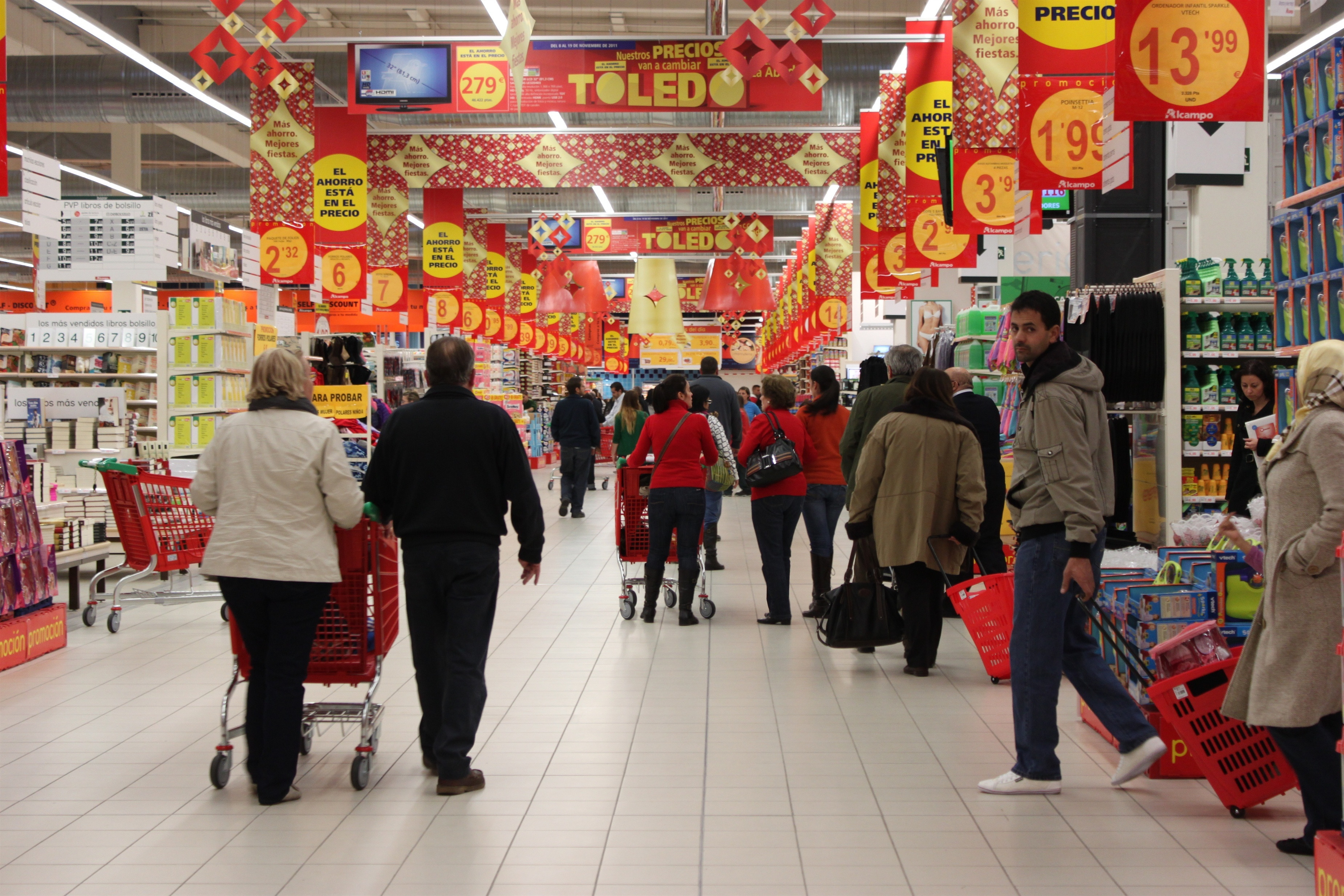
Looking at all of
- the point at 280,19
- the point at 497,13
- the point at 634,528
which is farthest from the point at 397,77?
the point at 634,528

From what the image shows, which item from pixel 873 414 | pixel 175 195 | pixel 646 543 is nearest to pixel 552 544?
pixel 646 543

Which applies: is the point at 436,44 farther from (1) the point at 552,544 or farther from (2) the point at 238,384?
(1) the point at 552,544

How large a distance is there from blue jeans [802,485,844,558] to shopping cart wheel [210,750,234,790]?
422 cm

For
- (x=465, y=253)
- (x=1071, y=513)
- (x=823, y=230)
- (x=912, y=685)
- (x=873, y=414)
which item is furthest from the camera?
(x=465, y=253)

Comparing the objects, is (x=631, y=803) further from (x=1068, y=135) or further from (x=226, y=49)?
(x=226, y=49)

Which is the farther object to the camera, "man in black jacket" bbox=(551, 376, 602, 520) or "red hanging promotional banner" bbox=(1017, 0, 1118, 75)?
"man in black jacket" bbox=(551, 376, 602, 520)

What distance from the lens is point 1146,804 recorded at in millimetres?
4133

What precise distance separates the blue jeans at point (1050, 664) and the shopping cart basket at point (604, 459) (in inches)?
559

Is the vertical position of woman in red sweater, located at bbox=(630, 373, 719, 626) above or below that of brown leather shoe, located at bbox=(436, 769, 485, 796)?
above

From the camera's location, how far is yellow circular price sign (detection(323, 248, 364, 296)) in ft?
41.1

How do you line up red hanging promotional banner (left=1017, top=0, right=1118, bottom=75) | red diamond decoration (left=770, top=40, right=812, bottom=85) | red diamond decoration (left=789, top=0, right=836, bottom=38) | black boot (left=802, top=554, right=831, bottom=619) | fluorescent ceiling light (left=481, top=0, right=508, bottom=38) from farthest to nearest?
fluorescent ceiling light (left=481, top=0, right=508, bottom=38) → black boot (left=802, top=554, right=831, bottom=619) → red diamond decoration (left=789, top=0, right=836, bottom=38) → red diamond decoration (left=770, top=40, right=812, bottom=85) → red hanging promotional banner (left=1017, top=0, right=1118, bottom=75)

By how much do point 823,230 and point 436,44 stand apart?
8.73 meters

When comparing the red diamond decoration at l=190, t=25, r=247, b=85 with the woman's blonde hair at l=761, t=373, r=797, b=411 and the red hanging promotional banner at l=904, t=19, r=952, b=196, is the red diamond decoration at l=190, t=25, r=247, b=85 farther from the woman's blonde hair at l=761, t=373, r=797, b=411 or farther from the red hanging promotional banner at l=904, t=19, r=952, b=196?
the red hanging promotional banner at l=904, t=19, r=952, b=196

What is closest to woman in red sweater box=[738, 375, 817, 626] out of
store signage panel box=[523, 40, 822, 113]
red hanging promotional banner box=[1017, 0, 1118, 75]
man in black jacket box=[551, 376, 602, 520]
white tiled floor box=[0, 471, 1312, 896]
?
white tiled floor box=[0, 471, 1312, 896]
